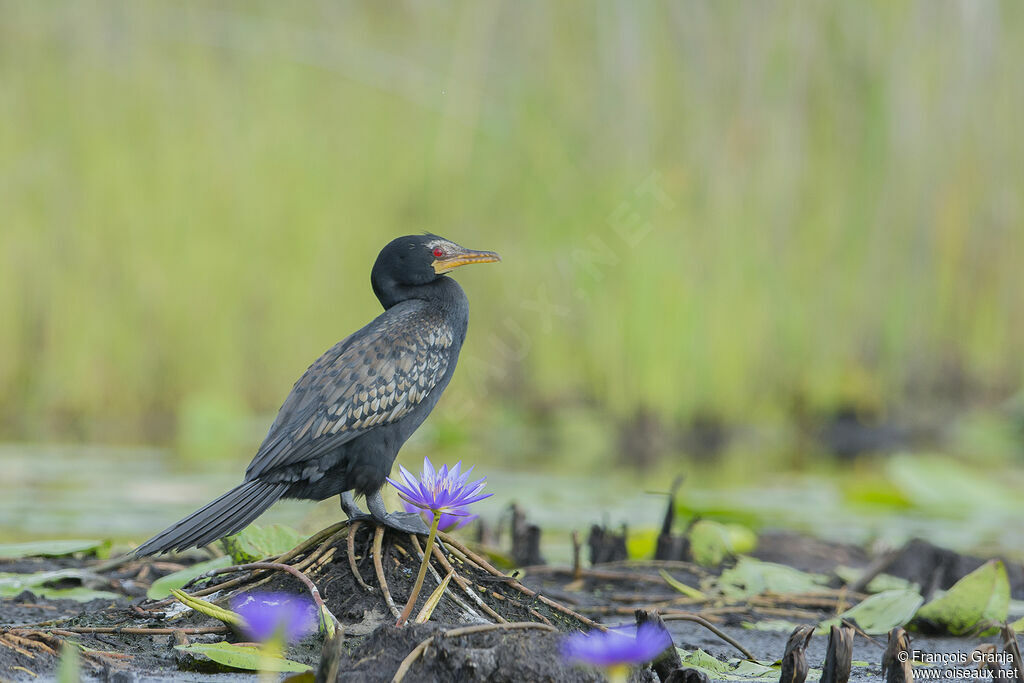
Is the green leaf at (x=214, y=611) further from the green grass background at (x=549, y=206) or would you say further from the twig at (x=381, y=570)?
the green grass background at (x=549, y=206)

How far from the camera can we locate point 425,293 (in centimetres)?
328

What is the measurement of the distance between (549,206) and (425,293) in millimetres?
6219

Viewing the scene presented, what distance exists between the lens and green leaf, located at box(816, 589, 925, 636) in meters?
3.30

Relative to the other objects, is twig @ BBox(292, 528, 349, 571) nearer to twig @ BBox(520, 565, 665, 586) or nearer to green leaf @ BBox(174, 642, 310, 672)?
green leaf @ BBox(174, 642, 310, 672)

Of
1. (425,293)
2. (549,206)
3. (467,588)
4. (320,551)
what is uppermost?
(549,206)

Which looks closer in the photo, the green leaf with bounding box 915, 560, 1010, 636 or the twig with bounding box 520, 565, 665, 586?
the green leaf with bounding box 915, 560, 1010, 636

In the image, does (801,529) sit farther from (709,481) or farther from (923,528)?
(709,481)

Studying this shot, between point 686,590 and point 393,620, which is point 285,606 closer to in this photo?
point 393,620

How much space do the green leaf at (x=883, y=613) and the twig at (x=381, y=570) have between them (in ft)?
3.90

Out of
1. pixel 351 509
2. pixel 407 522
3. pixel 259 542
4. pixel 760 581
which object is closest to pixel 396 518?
pixel 407 522

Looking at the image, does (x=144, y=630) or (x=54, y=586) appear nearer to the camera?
(x=144, y=630)

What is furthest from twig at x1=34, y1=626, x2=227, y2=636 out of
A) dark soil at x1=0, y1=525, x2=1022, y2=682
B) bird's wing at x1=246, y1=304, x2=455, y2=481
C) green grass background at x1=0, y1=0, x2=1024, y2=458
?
green grass background at x1=0, y1=0, x2=1024, y2=458

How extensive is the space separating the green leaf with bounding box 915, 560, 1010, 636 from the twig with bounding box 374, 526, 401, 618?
4.86 feet

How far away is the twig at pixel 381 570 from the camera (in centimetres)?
270
